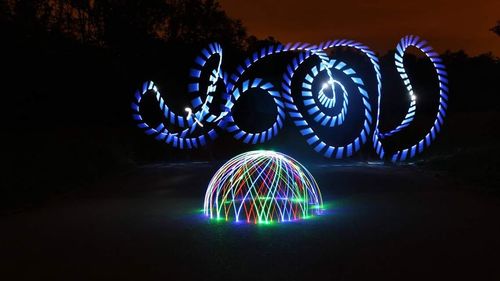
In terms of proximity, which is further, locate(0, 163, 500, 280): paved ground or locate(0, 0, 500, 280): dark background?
locate(0, 0, 500, 280): dark background

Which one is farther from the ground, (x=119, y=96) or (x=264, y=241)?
(x=119, y=96)

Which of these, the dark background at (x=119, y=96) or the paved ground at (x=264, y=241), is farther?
the dark background at (x=119, y=96)

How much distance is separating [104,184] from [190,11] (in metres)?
18.8

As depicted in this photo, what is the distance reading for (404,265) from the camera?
696 cm

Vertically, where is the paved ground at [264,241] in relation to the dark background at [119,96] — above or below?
below

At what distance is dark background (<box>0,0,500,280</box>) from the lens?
17.5 meters

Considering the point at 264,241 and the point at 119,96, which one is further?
the point at 119,96

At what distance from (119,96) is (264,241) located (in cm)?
2130

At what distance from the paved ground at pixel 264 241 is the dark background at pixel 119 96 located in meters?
2.59

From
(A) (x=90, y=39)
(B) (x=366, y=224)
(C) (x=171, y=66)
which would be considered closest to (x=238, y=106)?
(C) (x=171, y=66)

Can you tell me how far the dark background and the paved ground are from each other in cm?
259

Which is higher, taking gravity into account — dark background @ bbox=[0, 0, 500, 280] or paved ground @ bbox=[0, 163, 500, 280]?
dark background @ bbox=[0, 0, 500, 280]

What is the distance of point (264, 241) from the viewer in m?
8.70

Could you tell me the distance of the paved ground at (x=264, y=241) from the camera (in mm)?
6852
